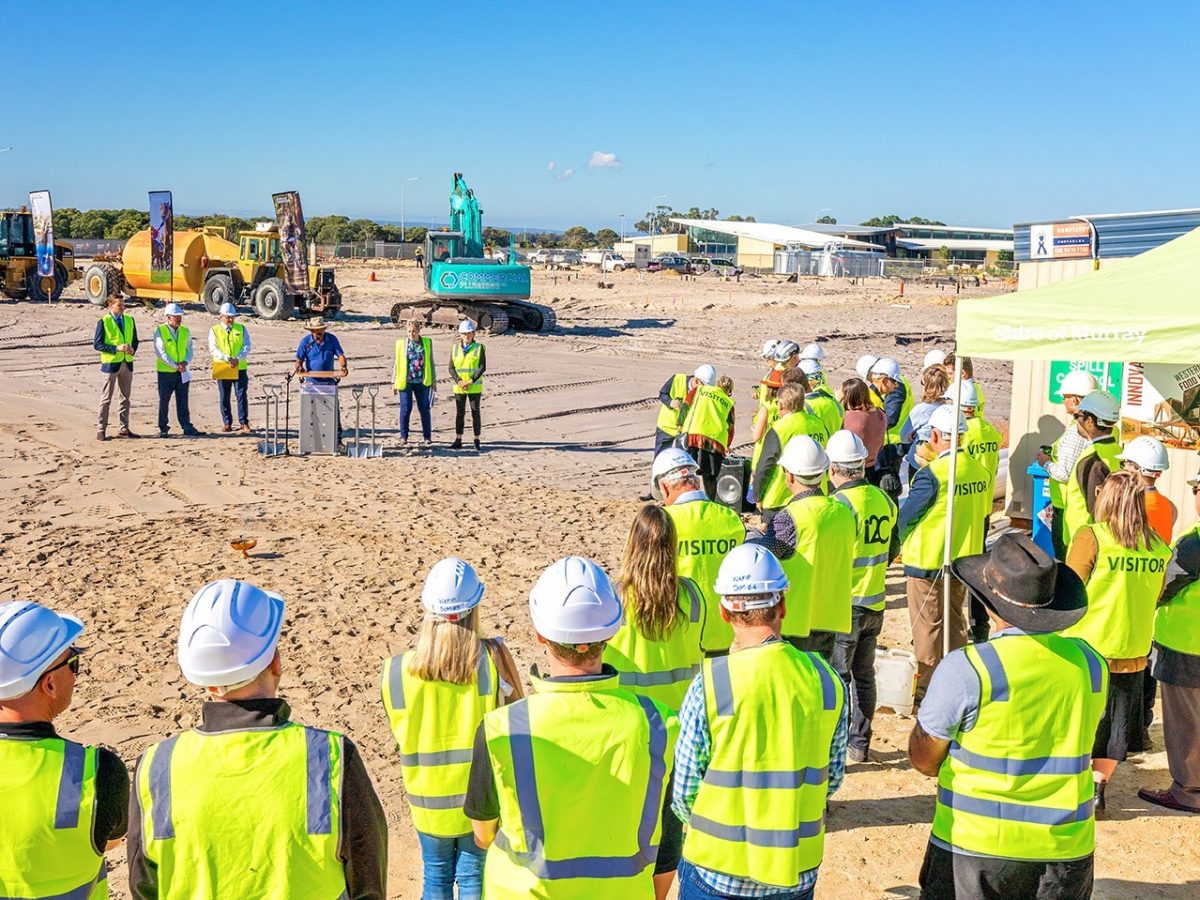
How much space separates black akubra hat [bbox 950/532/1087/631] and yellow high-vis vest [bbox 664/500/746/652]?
1.85 meters

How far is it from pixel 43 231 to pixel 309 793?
1443 inches

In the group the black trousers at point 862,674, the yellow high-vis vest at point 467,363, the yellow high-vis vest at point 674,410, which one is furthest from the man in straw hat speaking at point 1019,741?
the yellow high-vis vest at point 467,363

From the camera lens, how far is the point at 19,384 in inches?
803

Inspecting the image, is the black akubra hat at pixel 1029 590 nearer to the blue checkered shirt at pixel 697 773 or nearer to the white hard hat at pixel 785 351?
the blue checkered shirt at pixel 697 773

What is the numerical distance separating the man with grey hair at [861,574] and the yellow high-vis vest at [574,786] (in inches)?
130

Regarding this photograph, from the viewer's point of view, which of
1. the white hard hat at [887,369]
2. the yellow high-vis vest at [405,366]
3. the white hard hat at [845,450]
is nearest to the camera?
the white hard hat at [845,450]

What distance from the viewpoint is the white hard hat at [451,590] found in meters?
3.72

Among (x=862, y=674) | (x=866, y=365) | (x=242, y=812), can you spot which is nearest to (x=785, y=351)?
(x=866, y=365)

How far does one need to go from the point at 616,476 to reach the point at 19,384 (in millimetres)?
12177

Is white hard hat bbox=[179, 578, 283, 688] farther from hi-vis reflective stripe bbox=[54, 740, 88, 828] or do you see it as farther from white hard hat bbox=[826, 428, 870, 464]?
white hard hat bbox=[826, 428, 870, 464]

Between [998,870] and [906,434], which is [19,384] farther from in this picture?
[998,870]

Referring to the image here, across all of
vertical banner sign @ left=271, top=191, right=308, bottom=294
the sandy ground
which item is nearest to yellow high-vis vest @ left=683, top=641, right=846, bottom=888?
the sandy ground

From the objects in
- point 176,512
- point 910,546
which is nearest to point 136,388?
point 176,512

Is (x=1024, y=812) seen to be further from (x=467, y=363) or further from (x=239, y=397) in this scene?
(x=239, y=397)
